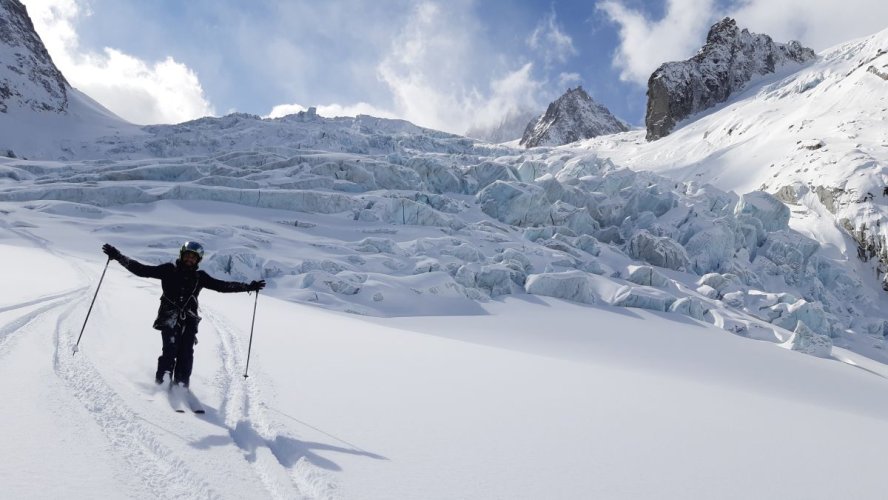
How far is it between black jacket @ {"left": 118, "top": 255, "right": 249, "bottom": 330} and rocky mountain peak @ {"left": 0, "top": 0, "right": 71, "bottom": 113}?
113321mm

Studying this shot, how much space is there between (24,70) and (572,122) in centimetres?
15067

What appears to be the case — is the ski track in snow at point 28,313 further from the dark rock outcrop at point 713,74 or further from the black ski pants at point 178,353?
the dark rock outcrop at point 713,74

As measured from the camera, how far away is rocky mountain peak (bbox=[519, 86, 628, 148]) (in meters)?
168

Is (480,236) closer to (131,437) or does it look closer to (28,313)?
(28,313)

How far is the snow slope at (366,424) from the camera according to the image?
3.18m

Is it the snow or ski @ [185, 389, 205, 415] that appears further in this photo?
ski @ [185, 389, 205, 415]

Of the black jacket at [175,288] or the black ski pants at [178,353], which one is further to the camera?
the black jacket at [175,288]

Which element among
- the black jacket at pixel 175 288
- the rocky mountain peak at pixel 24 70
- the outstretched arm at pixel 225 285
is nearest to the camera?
the black jacket at pixel 175 288

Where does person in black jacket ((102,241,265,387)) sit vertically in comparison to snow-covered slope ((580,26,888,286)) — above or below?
below

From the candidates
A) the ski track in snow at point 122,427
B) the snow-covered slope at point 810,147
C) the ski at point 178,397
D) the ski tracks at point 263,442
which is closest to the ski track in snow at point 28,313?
the ski track in snow at point 122,427

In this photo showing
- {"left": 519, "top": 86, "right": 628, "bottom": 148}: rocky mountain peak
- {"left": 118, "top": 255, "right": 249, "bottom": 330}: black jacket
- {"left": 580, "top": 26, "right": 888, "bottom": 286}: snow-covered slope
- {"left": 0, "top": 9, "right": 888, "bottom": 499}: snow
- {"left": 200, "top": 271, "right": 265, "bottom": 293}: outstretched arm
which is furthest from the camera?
{"left": 519, "top": 86, "right": 628, "bottom": 148}: rocky mountain peak

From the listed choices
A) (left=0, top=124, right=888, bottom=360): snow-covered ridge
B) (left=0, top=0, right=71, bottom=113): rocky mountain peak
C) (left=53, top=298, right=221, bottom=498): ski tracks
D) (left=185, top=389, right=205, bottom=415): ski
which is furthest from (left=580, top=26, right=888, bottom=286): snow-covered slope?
(left=0, top=0, right=71, bottom=113): rocky mountain peak

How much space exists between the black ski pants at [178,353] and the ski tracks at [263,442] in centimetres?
45

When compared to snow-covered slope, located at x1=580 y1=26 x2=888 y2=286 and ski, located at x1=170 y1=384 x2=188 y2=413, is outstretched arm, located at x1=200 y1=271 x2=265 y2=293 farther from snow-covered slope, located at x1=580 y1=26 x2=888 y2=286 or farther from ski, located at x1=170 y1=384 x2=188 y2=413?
snow-covered slope, located at x1=580 y1=26 x2=888 y2=286
